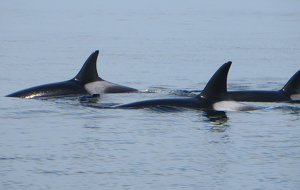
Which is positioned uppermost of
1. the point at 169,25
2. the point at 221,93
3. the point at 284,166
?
the point at 169,25

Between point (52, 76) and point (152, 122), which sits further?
point (52, 76)

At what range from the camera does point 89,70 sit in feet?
56.6

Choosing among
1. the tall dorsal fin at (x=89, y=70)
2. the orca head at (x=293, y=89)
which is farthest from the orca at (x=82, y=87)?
the orca head at (x=293, y=89)

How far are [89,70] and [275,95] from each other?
234 inches

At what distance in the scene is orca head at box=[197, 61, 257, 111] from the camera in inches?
551

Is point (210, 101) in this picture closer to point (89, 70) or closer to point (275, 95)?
point (275, 95)

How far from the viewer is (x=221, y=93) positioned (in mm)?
14367

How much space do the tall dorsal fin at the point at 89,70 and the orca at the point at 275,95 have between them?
442 centimetres

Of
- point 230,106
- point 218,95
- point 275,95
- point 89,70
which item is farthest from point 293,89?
point 89,70

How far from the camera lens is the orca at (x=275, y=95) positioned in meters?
16.3

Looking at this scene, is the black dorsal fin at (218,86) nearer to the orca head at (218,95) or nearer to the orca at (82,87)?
the orca head at (218,95)

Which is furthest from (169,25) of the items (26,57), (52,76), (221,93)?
(221,93)

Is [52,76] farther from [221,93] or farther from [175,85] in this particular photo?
[221,93]

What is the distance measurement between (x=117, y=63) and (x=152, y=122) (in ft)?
48.6
